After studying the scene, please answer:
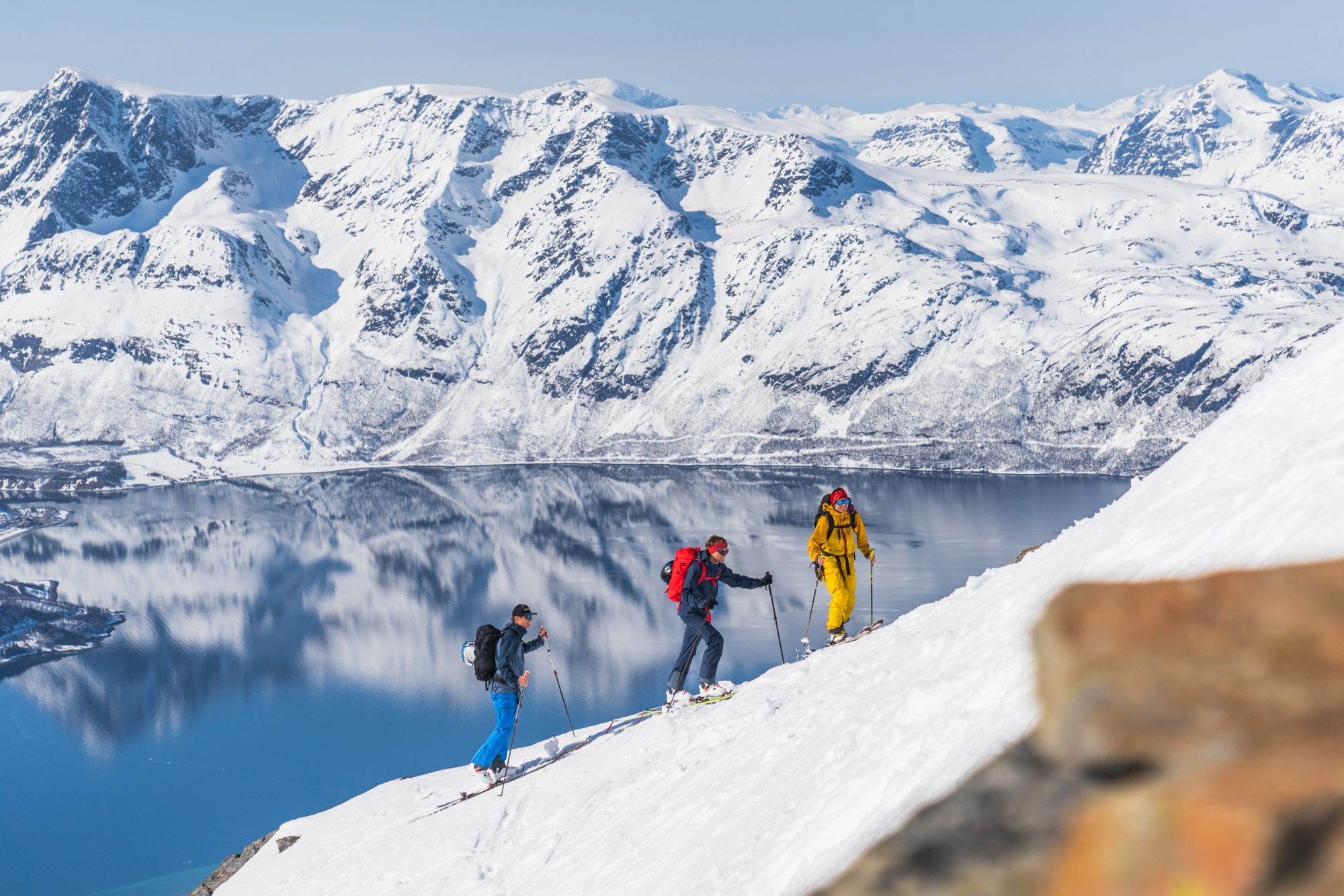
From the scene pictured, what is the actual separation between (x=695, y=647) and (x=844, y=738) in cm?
731

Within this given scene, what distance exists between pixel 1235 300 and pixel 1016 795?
222 meters

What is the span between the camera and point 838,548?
15500 mm

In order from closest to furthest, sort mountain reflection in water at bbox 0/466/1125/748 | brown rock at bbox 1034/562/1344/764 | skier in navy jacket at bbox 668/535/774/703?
brown rock at bbox 1034/562/1344/764 < skier in navy jacket at bbox 668/535/774/703 < mountain reflection in water at bbox 0/466/1125/748

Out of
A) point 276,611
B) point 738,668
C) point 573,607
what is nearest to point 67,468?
point 276,611

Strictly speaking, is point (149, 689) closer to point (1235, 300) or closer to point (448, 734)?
point (448, 734)

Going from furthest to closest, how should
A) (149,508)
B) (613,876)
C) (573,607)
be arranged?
(149,508)
(573,607)
(613,876)

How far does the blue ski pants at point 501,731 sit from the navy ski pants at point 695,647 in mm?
2569

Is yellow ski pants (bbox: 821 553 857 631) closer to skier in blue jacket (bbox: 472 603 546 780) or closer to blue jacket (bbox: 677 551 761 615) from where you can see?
blue jacket (bbox: 677 551 761 615)

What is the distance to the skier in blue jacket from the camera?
13672 millimetres

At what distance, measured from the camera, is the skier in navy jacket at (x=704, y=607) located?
13.7 m

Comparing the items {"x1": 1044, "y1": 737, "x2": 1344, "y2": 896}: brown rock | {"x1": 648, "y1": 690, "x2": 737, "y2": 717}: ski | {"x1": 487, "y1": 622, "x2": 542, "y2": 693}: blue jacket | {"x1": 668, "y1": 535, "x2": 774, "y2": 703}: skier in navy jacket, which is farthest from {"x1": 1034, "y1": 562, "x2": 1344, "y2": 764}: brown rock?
{"x1": 487, "y1": 622, "x2": 542, "y2": 693}: blue jacket

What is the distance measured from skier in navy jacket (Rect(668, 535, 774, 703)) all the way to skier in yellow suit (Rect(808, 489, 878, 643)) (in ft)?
4.92

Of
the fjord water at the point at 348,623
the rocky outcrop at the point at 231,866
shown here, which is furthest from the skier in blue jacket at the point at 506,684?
the fjord water at the point at 348,623

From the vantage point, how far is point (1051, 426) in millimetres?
175000
